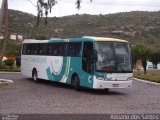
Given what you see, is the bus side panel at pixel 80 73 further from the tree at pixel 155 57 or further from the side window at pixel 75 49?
the tree at pixel 155 57

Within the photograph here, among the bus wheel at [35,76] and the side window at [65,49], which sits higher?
the side window at [65,49]

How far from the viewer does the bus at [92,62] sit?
22.6 m

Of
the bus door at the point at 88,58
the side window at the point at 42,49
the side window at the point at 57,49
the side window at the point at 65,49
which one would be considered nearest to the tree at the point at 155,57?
the side window at the point at 42,49

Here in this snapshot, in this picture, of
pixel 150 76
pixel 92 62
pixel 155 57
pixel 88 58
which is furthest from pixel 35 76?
pixel 155 57

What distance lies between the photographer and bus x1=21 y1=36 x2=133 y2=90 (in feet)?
74.0

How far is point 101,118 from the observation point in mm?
13547

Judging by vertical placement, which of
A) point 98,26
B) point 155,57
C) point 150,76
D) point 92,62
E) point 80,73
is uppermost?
point 98,26

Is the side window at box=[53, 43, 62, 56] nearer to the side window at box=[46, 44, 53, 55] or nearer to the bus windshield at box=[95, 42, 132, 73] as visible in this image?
the side window at box=[46, 44, 53, 55]

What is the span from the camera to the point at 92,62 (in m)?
22.8

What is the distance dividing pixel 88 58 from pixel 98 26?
242ft

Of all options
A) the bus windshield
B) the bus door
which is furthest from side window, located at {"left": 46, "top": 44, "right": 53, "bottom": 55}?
the bus windshield

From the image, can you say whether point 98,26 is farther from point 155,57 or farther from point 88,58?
point 88,58

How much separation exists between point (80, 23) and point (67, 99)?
80.2 m

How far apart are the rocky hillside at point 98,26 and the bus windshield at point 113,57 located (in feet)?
192
